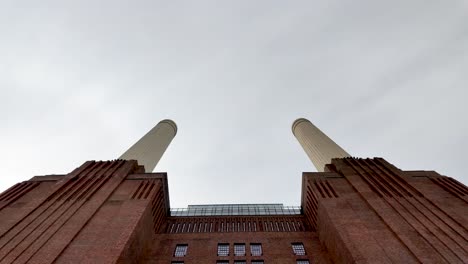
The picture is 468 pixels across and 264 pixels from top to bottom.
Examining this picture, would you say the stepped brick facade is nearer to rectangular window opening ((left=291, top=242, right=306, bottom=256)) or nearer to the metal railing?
rectangular window opening ((left=291, top=242, right=306, bottom=256))

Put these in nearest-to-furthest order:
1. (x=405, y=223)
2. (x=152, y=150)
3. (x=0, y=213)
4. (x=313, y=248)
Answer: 1. (x=405, y=223)
2. (x=0, y=213)
3. (x=313, y=248)
4. (x=152, y=150)

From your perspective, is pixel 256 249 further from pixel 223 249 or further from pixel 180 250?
pixel 180 250

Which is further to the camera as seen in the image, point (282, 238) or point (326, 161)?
point (326, 161)

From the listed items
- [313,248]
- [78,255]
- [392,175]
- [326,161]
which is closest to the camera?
[78,255]

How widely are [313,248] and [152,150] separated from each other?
33113 mm

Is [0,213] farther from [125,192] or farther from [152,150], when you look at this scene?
[152,150]

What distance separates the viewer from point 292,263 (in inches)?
1085

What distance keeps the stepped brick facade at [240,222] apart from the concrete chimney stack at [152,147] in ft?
30.6

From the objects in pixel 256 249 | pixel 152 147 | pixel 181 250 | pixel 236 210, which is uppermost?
pixel 152 147

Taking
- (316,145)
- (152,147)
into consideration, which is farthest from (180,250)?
(316,145)

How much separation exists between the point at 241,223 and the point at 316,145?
25.0m

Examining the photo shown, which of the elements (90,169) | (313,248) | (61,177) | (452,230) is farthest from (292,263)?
(61,177)

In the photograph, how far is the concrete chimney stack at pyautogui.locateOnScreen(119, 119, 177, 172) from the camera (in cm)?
4775

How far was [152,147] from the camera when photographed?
53625 mm
